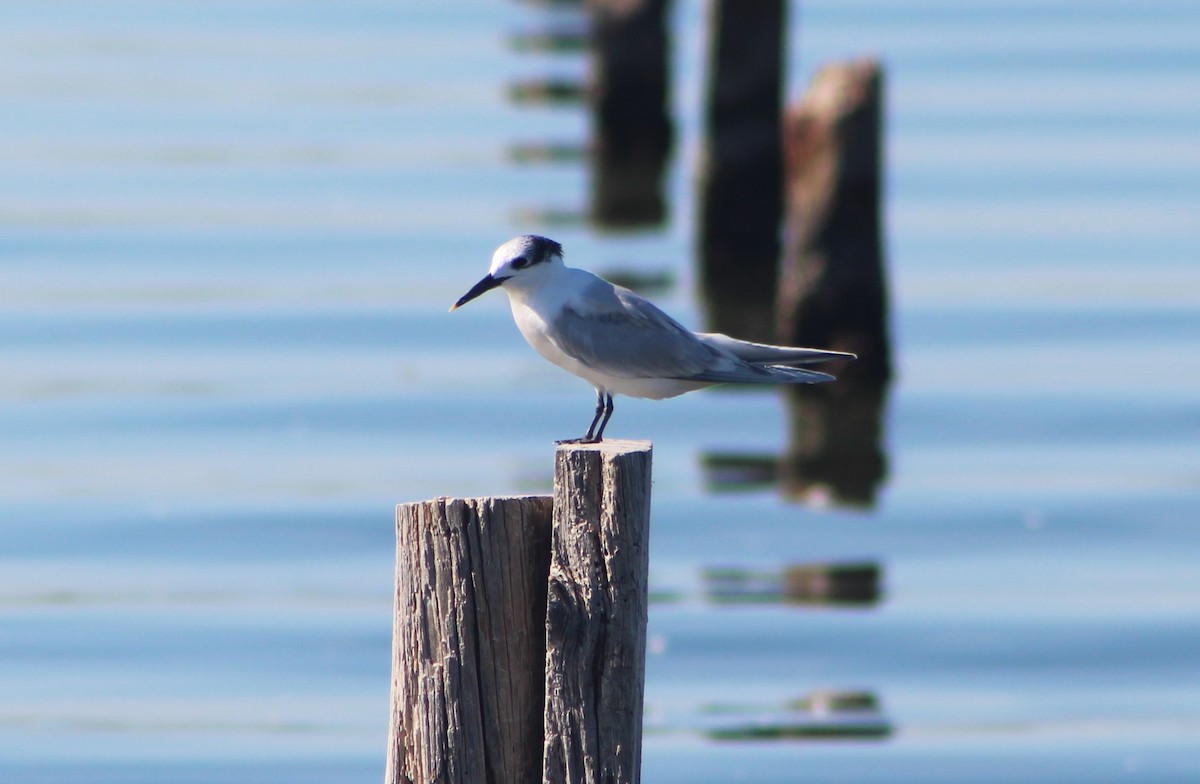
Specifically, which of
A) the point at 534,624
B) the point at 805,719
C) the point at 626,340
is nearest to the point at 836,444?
the point at 805,719

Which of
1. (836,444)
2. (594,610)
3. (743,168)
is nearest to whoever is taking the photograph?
(594,610)

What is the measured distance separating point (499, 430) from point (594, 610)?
10.3 m

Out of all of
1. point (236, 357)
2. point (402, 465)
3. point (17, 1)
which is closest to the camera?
point (402, 465)

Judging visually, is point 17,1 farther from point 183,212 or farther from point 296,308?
point 296,308

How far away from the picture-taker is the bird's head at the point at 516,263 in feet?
19.8

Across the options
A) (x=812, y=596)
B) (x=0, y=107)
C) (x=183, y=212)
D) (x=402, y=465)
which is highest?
(x=0, y=107)

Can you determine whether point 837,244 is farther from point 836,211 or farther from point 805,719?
point 805,719

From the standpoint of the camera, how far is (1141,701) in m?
10.9

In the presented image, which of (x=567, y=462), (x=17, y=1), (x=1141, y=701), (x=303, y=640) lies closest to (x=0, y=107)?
(x=17, y=1)

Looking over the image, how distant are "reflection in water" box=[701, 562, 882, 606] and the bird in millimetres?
5950

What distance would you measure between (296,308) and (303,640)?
8105 millimetres

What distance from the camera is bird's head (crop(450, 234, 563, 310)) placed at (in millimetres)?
6039

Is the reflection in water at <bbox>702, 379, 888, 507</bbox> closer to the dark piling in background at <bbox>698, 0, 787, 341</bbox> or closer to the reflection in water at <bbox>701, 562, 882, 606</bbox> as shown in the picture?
the reflection in water at <bbox>701, 562, 882, 606</bbox>

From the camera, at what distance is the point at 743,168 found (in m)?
20.1
